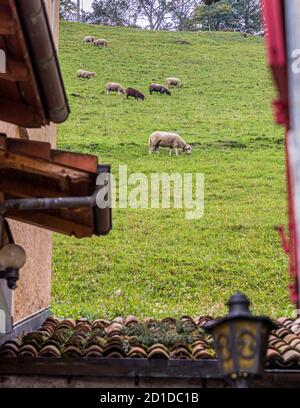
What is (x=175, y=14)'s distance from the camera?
63.9 metres

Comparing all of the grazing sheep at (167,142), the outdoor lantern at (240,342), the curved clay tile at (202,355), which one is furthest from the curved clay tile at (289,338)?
the grazing sheep at (167,142)

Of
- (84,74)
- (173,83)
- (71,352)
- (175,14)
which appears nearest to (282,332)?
(71,352)

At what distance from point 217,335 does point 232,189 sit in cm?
2119

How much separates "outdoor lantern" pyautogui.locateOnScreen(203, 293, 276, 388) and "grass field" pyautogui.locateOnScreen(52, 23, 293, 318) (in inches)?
306

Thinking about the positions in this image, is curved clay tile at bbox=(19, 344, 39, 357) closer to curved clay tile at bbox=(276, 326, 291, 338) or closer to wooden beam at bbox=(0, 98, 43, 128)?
wooden beam at bbox=(0, 98, 43, 128)

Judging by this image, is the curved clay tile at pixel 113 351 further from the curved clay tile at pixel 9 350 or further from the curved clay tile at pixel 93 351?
the curved clay tile at pixel 9 350

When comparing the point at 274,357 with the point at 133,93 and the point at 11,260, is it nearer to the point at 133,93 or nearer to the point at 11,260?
the point at 11,260

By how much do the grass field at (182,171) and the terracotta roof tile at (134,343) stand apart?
3.91 meters

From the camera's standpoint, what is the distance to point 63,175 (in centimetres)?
561

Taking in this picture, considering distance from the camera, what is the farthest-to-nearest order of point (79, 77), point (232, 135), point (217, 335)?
point (79, 77) < point (232, 135) < point (217, 335)

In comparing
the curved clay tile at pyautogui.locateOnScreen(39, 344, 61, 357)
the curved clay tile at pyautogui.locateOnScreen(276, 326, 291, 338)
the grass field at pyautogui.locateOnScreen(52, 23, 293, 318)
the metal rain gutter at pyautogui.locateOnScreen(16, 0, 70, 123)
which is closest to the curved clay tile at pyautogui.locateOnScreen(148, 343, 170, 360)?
the curved clay tile at pyautogui.locateOnScreen(39, 344, 61, 357)

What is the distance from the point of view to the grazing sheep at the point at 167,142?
28.0 metres

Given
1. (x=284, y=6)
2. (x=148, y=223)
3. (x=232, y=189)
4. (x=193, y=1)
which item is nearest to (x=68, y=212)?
(x=284, y=6)

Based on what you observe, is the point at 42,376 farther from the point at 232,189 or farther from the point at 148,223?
the point at 232,189
